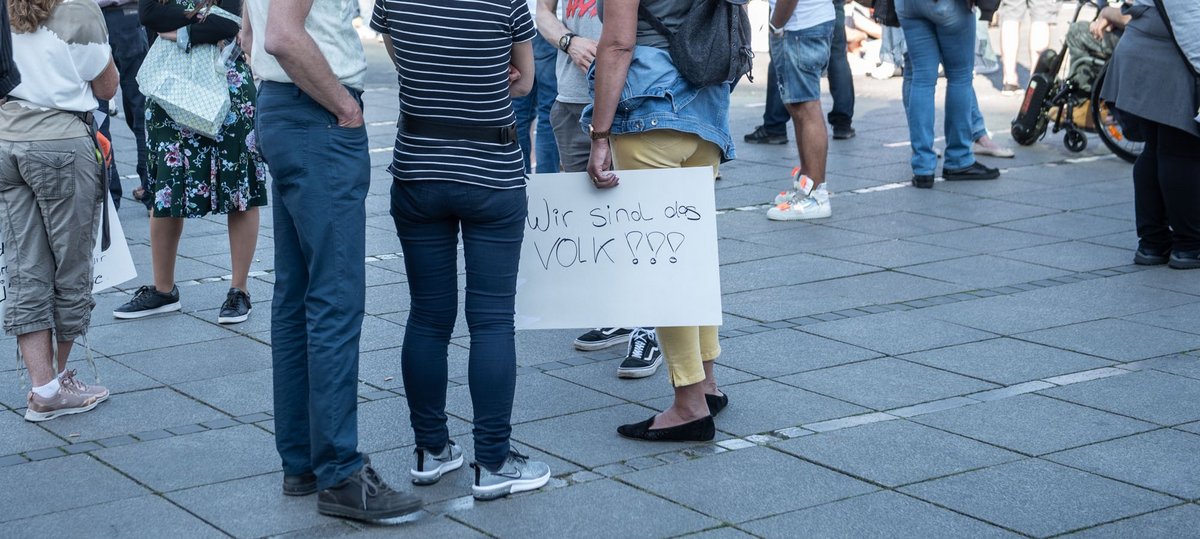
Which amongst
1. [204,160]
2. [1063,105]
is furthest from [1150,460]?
[1063,105]

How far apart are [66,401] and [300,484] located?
132 cm

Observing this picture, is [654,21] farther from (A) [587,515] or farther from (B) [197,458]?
(B) [197,458]

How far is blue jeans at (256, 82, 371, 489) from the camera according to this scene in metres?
3.90

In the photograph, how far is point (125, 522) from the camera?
13.4 feet

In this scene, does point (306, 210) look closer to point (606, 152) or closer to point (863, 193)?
point (606, 152)

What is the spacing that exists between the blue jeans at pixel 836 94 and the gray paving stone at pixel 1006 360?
5556 mm

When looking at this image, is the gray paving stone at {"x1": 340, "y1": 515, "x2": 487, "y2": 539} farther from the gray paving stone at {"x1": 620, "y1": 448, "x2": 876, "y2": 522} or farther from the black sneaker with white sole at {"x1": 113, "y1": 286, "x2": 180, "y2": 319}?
the black sneaker with white sole at {"x1": 113, "y1": 286, "x2": 180, "y2": 319}

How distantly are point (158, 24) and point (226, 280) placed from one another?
61.0 inches

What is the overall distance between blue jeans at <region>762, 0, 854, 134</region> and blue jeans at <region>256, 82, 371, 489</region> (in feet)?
24.4

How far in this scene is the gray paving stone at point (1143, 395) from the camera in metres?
4.94

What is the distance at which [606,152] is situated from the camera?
15.1 ft

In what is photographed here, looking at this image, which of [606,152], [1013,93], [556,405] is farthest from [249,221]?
[1013,93]

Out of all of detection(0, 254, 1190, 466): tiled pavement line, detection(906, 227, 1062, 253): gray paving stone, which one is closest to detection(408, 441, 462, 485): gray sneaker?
detection(0, 254, 1190, 466): tiled pavement line

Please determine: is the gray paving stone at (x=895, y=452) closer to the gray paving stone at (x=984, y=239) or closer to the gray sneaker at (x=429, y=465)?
the gray sneaker at (x=429, y=465)
